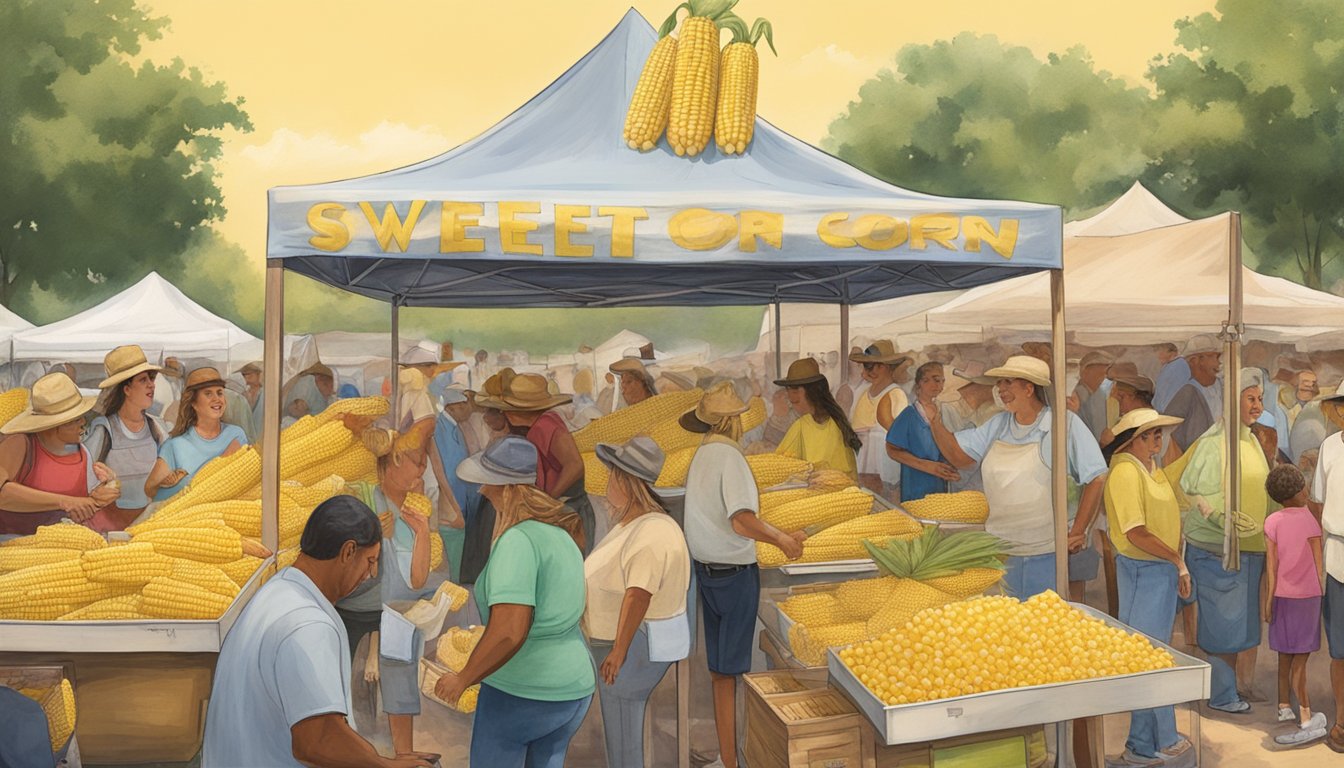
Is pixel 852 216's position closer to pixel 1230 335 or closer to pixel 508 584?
pixel 508 584

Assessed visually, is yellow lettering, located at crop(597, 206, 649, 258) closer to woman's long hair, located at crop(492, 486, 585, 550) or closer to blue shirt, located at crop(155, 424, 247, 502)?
woman's long hair, located at crop(492, 486, 585, 550)

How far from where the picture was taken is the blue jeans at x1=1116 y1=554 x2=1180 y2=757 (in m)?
4.57

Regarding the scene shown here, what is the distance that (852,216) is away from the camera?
4.14 m

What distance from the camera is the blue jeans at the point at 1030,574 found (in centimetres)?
474

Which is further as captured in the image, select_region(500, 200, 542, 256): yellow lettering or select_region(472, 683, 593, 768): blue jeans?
select_region(500, 200, 542, 256): yellow lettering

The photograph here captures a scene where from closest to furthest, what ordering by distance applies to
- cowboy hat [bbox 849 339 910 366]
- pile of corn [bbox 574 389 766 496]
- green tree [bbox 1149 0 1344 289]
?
pile of corn [bbox 574 389 766 496]
cowboy hat [bbox 849 339 910 366]
green tree [bbox 1149 0 1344 289]

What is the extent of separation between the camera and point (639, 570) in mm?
3568

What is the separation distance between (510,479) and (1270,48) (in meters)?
26.9

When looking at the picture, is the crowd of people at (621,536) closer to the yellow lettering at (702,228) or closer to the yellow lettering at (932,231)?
the yellow lettering at (702,228)

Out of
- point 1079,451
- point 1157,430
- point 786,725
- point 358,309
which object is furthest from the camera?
point 358,309

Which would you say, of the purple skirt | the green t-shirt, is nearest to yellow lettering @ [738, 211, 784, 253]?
the green t-shirt

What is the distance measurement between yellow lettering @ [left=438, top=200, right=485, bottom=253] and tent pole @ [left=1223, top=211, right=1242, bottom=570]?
4256mm

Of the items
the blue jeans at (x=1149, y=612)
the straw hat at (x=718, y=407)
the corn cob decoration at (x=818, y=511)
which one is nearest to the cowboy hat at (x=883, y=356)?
the corn cob decoration at (x=818, y=511)

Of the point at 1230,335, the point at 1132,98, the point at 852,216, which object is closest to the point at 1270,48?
the point at 1132,98
